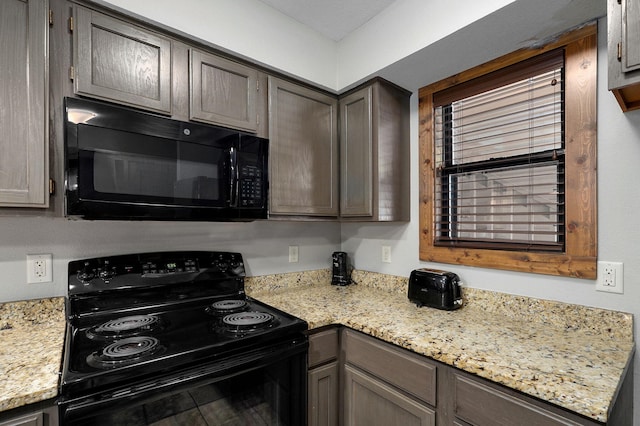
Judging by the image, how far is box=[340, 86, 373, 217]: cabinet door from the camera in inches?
75.7

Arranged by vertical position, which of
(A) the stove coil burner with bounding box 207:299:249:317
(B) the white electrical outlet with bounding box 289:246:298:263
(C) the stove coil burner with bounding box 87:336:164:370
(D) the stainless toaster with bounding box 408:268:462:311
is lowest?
(A) the stove coil burner with bounding box 207:299:249:317

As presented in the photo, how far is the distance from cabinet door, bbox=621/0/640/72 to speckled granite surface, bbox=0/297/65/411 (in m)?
1.91

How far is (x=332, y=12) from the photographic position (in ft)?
6.00

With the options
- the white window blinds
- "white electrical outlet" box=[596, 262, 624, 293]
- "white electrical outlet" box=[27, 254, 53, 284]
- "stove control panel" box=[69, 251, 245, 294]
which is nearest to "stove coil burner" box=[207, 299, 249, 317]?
"stove control panel" box=[69, 251, 245, 294]

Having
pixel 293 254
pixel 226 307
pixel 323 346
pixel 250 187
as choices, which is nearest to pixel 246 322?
pixel 226 307

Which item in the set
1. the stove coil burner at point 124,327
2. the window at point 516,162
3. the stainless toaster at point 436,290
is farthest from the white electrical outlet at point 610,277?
the stove coil burner at point 124,327

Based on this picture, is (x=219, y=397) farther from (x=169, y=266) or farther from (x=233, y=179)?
(x=233, y=179)

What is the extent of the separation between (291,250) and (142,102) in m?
1.28

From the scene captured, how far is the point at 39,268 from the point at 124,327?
1.69 ft

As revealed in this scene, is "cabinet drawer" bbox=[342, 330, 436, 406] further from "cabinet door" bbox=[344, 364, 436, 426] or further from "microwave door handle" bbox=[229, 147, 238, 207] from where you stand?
"microwave door handle" bbox=[229, 147, 238, 207]

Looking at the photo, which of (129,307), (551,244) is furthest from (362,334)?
(129,307)

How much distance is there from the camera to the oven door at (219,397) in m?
0.95

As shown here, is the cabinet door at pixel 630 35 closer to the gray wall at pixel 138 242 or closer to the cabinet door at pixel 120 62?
the cabinet door at pixel 120 62

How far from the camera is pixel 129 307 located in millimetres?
1529
